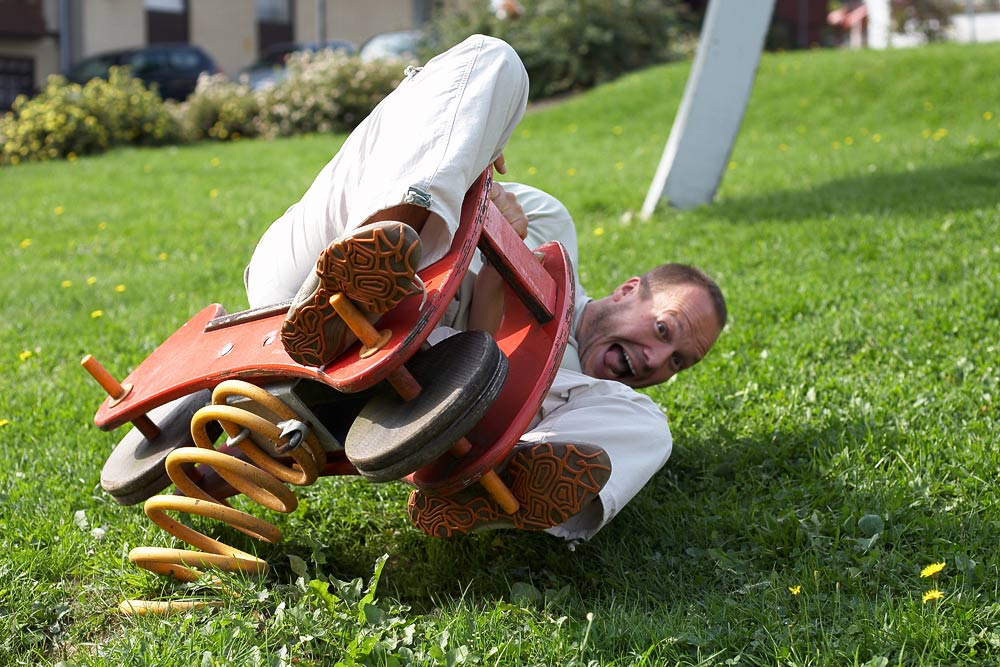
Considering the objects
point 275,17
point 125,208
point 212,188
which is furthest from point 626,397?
point 275,17

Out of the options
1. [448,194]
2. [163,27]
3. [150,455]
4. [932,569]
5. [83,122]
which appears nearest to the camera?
[448,194]

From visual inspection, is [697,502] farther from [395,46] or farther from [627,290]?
[395,46]

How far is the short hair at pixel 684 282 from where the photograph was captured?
312 cm

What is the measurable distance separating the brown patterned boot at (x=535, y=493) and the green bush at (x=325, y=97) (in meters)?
12.1

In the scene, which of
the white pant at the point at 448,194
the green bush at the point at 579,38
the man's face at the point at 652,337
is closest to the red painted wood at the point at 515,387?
the white pant at the point at 448,194

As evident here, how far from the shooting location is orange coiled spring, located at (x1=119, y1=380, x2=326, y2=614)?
88.4 inches

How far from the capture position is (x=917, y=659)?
79.6 inches

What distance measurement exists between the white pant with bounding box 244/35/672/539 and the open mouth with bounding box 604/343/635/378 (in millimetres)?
243

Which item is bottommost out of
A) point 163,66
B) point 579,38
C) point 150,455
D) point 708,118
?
point 163,66

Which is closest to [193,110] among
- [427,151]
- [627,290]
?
[627,290]

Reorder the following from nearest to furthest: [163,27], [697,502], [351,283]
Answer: [351,283], [697,502], [163,27]

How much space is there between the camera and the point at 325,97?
45.6 ft

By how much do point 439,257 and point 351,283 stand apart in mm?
337

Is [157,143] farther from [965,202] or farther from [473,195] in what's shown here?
[473,195]
